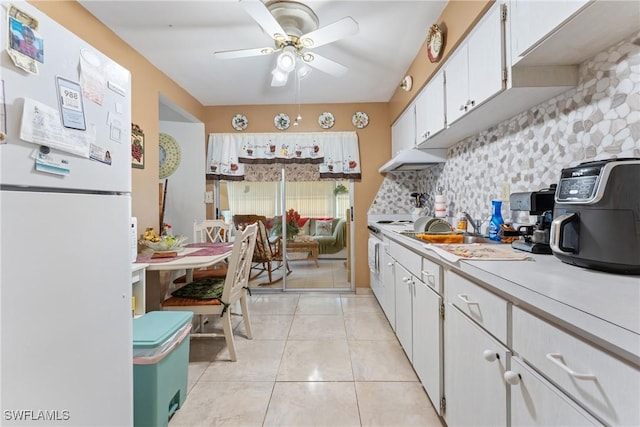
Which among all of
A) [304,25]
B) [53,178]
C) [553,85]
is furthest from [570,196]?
[304,25]

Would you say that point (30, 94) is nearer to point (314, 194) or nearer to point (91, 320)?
point (91, 320)

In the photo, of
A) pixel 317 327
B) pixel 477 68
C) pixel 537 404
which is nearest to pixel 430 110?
pixel 477 68

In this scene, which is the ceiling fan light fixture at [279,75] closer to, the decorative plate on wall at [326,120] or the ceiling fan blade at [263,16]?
the ceiling fan blade at [263,16]

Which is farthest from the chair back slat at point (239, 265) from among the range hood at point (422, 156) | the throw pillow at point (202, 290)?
the range hood at point (422, 156)

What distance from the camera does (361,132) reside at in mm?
3934

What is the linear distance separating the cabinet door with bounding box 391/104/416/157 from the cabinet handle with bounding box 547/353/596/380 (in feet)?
7.94

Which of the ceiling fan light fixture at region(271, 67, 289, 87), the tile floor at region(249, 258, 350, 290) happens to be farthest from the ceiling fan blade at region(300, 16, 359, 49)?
the tile floor at region(249, 258, 350, 290)

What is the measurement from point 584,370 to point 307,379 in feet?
5.58

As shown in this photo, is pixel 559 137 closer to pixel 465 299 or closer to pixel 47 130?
pixel 465 299

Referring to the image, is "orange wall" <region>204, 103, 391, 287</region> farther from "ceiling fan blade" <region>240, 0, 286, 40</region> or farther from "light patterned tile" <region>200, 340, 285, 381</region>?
"ceiling fan blade" <region>240, 0, 286, 40</region>

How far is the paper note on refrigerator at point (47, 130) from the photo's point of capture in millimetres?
694

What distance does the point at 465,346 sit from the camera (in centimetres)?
117

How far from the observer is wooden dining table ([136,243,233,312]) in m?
1.98

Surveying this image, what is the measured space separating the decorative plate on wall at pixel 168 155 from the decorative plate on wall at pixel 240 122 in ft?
2.72
